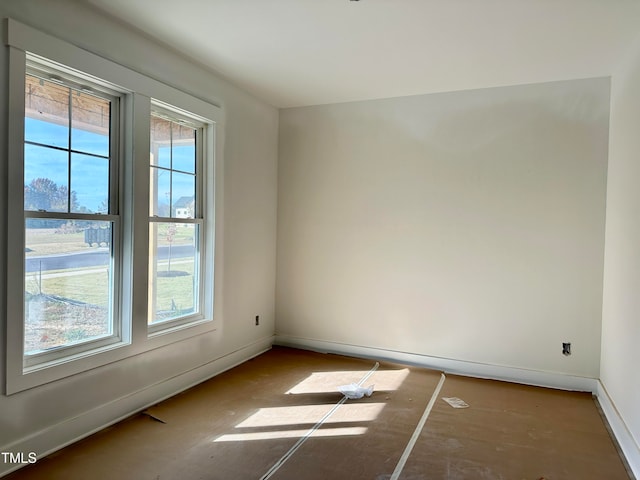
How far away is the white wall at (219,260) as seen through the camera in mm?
2459

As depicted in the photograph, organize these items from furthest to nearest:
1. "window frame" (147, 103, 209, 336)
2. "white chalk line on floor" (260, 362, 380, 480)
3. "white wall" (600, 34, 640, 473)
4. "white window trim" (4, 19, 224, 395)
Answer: "window frame" (147, 103, 209, 336) < "white wall" (600, 34, 640, 473) < "white chalk line on floor" (260, 362, 380, 480) < "white window trim" (4, 19, 224, 395)

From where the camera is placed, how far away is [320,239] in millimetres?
4832

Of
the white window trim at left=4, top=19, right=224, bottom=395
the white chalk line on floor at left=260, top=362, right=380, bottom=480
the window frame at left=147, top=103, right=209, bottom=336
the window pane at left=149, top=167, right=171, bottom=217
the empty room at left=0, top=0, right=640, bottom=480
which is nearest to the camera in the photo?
the white window trim at left=4, top=19, right=224, bottom=395

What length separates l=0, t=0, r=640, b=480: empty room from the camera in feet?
8.38

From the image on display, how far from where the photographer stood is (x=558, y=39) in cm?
300

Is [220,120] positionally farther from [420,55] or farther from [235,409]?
[235,409]

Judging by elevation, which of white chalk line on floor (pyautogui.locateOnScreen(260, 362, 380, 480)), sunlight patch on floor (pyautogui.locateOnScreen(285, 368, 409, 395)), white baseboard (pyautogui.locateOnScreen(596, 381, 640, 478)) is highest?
white baseboard (pyautogui.locateOnScreen(596, 381, 640, 478))

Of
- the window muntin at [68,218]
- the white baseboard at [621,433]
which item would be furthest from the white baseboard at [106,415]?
the white baseboard at [621,433]

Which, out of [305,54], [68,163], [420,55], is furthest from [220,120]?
[420,55]

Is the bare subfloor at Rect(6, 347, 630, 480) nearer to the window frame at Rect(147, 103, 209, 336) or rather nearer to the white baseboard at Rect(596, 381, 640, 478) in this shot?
the white baseboard at Rect(596, 381, 640, 478)

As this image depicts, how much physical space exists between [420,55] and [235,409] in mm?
3122

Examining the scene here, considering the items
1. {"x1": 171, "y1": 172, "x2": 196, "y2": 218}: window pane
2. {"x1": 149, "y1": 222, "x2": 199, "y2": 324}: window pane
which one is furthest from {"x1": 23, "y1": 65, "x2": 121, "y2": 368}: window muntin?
{"x1": 171, "y1": 172, "x2": 196, "y2": 218}: window pane

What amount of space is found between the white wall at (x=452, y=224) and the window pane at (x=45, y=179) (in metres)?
2.60

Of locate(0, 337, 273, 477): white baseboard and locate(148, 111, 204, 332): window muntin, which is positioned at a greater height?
locate(148, 111, 204, 332): window muntin
